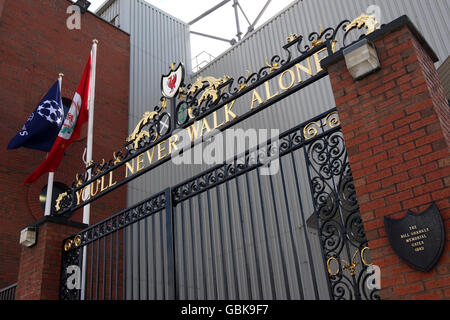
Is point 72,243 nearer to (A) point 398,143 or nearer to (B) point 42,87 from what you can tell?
(A) point 398,143

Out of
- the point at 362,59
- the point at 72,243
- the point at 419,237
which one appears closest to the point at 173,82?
the point at 72,243

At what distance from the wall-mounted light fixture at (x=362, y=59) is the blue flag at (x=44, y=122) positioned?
708 cm

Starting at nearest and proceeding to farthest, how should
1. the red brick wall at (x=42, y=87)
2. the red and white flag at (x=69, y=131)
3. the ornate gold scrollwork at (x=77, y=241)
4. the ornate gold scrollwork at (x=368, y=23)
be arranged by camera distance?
the ornate gold scrollwork at (x=368, y=23), the ornate gold scrollwork at (x=77, y=241), the red and white flag at (x=69, y=131), the red brick wall at (x=42, y=87)

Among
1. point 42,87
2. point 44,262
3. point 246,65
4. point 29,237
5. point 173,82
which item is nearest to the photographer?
point 173,82

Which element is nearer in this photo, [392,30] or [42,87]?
[392,30]

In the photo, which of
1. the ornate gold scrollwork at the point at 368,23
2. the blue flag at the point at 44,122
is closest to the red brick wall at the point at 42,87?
the blue flag at the point at 44,122

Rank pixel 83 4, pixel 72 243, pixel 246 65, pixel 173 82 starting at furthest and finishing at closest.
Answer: pixel 83 4
pixel 246 65
pixel 72 243
pixel 173 82

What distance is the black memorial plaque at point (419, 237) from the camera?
11.7 feet

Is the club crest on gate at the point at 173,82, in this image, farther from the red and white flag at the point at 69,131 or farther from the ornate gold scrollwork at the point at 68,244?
the red and white flag at the point at 69,131

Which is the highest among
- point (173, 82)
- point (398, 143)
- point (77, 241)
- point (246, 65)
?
point (246, 65)

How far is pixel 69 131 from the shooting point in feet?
30.9

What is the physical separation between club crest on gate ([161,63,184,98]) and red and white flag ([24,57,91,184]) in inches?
119

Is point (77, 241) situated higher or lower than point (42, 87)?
lower

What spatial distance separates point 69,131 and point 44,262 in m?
2.96
